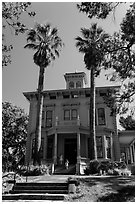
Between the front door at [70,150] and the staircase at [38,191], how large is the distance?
10.9 meters

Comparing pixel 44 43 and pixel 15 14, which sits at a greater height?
pixel 44 43

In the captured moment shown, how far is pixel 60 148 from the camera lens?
19312mm

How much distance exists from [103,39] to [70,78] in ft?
54.8

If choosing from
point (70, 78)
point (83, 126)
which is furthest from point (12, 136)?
point (83, 126)

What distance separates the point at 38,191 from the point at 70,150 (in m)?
11.8

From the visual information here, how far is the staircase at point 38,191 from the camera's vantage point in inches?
268

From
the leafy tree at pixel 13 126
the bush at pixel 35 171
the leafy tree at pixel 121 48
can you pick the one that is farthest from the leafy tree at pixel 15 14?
the leafy tree at pixel 13 126

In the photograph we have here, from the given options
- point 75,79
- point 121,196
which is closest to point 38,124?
point 75,79

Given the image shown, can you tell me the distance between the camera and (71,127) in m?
18.4

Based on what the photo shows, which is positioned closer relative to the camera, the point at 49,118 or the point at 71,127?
the point at 71,127

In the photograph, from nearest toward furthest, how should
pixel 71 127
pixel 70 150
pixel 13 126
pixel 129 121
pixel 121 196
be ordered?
pixel 121 196, pixel 129 121, pixel 71 127, pixel 70 150, pixel 13 126

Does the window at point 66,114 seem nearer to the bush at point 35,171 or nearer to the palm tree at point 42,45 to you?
the palm tree at point 42,45

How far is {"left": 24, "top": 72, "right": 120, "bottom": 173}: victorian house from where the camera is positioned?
18422 millimetres

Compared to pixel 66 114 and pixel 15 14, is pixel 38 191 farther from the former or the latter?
pixel 66 114
